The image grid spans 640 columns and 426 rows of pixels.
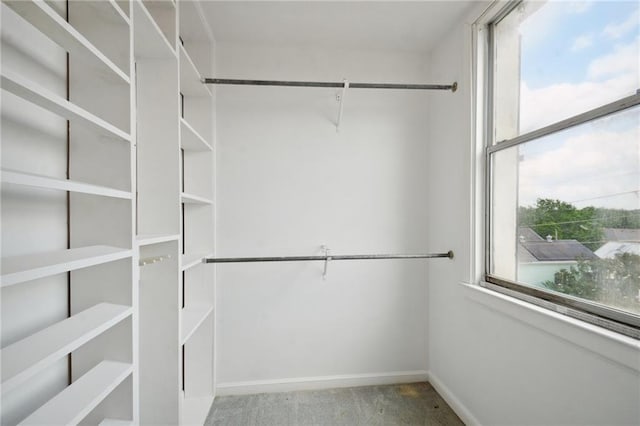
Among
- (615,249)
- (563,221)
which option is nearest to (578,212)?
(563,221)

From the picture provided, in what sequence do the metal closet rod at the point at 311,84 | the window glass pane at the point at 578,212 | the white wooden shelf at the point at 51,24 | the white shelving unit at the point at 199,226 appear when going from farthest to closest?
the white shelving unit at the point at 199,226
the metal closet rod at the point at 311,84
the window glass pane at the point at 578,212
the white wooden shelf at the point at 51,24

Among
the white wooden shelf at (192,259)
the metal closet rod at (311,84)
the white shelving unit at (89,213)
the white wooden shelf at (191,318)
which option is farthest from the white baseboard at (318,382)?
the metal closet rod at (311,84)

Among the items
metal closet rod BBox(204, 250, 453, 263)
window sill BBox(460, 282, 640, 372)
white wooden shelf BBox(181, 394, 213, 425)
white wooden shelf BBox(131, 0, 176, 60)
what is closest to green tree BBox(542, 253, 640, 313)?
window sill BBox(460, 282, 640, 372)

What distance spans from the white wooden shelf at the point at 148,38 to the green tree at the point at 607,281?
6.29ft

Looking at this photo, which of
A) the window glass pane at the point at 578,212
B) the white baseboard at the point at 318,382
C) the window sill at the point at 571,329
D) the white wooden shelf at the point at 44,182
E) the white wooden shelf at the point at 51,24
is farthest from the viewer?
the white baseboard at the point at 318,382

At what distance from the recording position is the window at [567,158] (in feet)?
3.41

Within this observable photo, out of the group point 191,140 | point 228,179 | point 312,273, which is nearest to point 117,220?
point 191,140

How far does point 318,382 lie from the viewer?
2.12m

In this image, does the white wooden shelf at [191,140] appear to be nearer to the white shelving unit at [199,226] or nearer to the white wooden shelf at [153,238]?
the white shelving unit at [199,226]

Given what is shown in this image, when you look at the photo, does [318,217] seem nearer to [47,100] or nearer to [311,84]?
[311,84]

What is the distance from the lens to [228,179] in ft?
6.79

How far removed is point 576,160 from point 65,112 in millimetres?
1734

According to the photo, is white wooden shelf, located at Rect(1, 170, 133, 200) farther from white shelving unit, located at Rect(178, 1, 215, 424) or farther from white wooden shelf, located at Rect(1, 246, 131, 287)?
white shelving unit, located at Rect(178, 1, 215, 424)

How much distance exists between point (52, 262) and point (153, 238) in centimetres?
41
